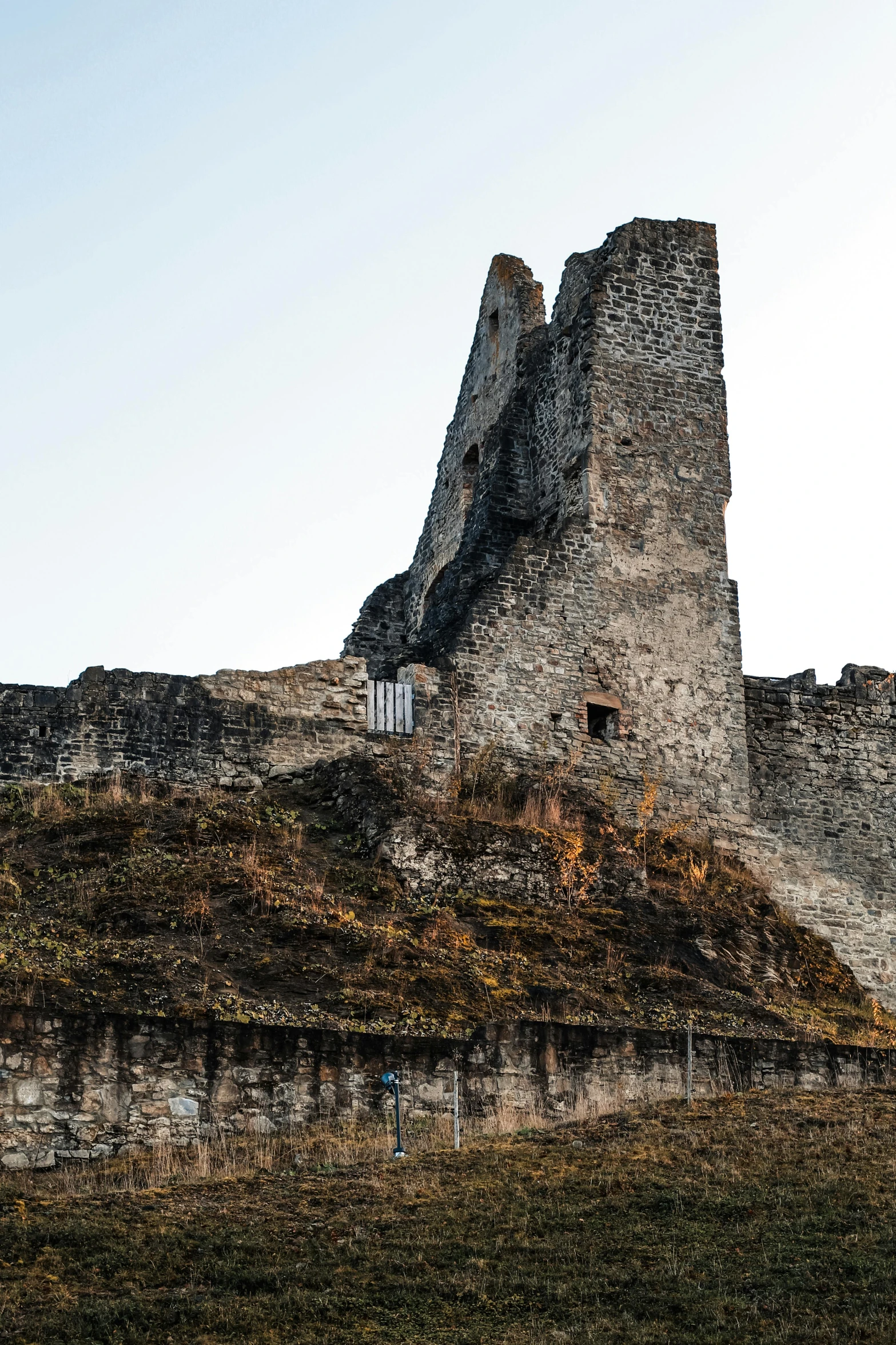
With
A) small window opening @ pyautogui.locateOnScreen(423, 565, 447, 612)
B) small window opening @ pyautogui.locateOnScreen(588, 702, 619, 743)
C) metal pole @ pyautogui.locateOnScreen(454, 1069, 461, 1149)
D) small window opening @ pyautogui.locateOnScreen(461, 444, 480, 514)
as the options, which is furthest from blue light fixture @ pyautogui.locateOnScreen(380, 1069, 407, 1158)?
small window opening @ pyautogui.locateOnScreen(461, 444, 480, 514)

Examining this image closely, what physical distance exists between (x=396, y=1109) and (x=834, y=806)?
40.1 feet

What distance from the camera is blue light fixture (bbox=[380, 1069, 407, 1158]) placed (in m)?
13.1

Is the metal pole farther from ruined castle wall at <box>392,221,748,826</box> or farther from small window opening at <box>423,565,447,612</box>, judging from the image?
small window opening at <box>423,565,447,612</box>

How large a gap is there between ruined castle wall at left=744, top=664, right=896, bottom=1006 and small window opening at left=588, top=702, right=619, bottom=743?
7.23 ft

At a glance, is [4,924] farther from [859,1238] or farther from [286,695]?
[859,1238]

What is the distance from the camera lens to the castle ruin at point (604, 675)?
820 inches

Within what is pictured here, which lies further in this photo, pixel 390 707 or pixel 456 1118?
pixel 390 707

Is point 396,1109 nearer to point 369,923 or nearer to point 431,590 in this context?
point 369,923

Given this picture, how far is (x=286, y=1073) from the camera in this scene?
13.8 metres

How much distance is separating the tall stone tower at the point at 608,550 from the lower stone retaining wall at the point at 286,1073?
705 cm

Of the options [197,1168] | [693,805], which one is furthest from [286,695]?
[197,1168]

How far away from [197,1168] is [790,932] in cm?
990

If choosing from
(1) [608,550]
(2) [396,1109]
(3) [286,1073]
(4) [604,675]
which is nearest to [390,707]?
(4) [604,675]

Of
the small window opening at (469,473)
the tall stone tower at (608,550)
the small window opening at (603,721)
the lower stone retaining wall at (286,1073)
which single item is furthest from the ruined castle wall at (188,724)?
the lower stone retaining wall at (286,1073)
